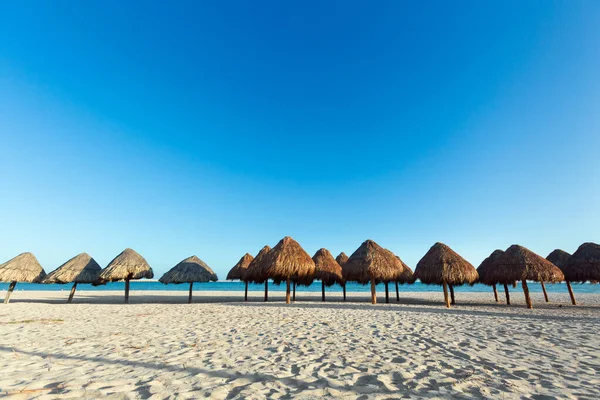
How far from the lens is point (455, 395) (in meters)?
3.29

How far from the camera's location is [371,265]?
1523 centimetres

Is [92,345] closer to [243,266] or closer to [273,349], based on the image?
[273,349]

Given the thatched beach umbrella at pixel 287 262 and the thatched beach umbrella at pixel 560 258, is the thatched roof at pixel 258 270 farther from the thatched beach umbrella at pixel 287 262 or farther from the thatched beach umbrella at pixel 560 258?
the thatched beach umbrella at pixel 560 258

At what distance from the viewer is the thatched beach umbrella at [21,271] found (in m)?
15.8

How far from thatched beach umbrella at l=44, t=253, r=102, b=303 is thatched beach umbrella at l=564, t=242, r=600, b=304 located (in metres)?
29.2

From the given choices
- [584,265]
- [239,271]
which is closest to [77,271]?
[239,271]

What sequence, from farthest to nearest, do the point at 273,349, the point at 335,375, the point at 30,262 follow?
the point at 30,262 → the point at 273,349 → the point at 335,375

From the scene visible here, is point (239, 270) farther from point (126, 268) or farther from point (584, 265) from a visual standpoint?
point (584, 265)

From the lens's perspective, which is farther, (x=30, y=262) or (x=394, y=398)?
(x=30, y=262)

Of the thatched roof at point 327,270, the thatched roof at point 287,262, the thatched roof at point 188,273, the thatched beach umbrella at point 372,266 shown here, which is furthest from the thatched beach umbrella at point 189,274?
the thatched beach umbrella at point 372,266

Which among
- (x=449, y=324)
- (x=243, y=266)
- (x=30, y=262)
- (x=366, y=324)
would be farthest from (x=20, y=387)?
(x=30, y=262)

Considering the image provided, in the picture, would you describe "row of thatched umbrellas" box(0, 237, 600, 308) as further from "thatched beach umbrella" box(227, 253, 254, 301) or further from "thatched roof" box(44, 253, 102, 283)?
"thatched beach umbrella" box(227, 253, 254, 301)

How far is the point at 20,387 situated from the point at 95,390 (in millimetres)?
1058

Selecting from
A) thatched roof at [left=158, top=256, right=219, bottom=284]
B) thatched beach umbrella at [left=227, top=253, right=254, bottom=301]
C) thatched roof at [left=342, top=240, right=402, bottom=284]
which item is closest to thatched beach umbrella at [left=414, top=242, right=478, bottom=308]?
thatched roof at [left=342, top=240, right=402, bottom=284]
